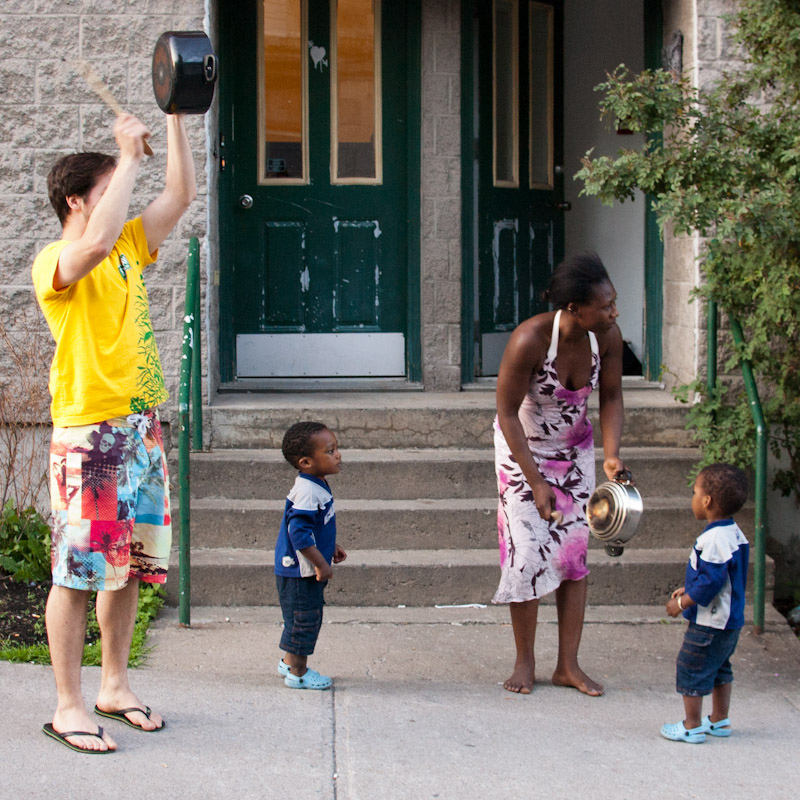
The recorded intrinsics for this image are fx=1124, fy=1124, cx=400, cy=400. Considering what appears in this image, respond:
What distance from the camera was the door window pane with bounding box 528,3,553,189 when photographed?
7.61 m

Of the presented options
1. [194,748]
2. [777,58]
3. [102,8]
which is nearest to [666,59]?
[777,58]

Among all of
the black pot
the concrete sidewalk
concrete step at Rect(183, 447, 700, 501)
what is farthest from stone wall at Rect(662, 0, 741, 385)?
the black pot

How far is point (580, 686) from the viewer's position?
432cm

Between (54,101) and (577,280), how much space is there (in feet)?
11.5

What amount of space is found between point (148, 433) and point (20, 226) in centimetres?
294

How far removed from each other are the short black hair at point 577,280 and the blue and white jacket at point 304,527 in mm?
1114

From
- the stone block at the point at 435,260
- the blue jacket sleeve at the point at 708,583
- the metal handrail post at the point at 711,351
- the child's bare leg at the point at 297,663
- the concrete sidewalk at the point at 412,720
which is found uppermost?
the stone block at the point at 435,260

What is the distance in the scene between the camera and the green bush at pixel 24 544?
559cm

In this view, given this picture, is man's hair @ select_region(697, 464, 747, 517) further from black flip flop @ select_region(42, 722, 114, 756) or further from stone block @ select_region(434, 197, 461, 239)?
stone block @ select_region(434, 197, 461, 239)

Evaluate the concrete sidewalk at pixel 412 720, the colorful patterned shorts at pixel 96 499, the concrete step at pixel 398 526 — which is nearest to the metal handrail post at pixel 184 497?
the concrete sidewalk at pixel 412 720

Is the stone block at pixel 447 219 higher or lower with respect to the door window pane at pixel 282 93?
lower

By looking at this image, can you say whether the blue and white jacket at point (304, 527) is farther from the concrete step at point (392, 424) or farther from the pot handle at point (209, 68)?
the concrete step at point (392, 424)

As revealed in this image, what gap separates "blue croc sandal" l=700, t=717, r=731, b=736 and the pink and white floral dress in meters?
0.72

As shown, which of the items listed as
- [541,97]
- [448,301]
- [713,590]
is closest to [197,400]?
[448,301]
